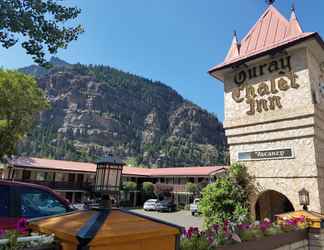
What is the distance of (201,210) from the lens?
31.6ft

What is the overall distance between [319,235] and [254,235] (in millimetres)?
3248

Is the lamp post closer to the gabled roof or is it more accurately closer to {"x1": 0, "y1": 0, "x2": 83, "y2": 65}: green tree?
{"x1": 0, "y1": 0, "x2": 83, "y2": 65}: green tree

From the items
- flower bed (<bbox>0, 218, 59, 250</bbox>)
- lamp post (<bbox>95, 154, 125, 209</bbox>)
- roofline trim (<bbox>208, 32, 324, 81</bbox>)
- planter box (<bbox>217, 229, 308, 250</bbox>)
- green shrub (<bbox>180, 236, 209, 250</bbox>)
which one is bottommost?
planter box (<bbox>217, 229, 308, 250</bbox>)

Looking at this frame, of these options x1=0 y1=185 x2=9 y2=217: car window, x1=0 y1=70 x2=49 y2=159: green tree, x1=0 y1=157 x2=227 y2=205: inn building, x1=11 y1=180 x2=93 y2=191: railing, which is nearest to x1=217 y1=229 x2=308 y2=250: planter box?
x1=0 y1=185 x2=9 y2=217: car window

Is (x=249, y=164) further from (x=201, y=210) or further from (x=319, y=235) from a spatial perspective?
(x=319, y=235)

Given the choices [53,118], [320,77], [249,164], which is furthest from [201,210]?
[53,118]

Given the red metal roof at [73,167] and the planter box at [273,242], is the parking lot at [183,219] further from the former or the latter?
the planter box at [273,242]

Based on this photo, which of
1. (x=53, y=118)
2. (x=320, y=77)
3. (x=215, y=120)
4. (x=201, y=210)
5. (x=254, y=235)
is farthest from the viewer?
(x=215, y=120)

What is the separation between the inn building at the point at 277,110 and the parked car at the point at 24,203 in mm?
7555

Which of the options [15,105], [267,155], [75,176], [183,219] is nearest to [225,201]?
[267,155]

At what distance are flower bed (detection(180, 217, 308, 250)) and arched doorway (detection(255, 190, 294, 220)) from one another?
143 inches

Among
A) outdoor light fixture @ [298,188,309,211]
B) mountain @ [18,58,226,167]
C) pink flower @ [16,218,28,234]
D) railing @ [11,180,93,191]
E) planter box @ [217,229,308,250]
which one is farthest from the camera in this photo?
mountain @ [18,58,226,167]

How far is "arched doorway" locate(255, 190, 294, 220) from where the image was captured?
10.5m

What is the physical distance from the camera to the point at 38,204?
14.0ft
